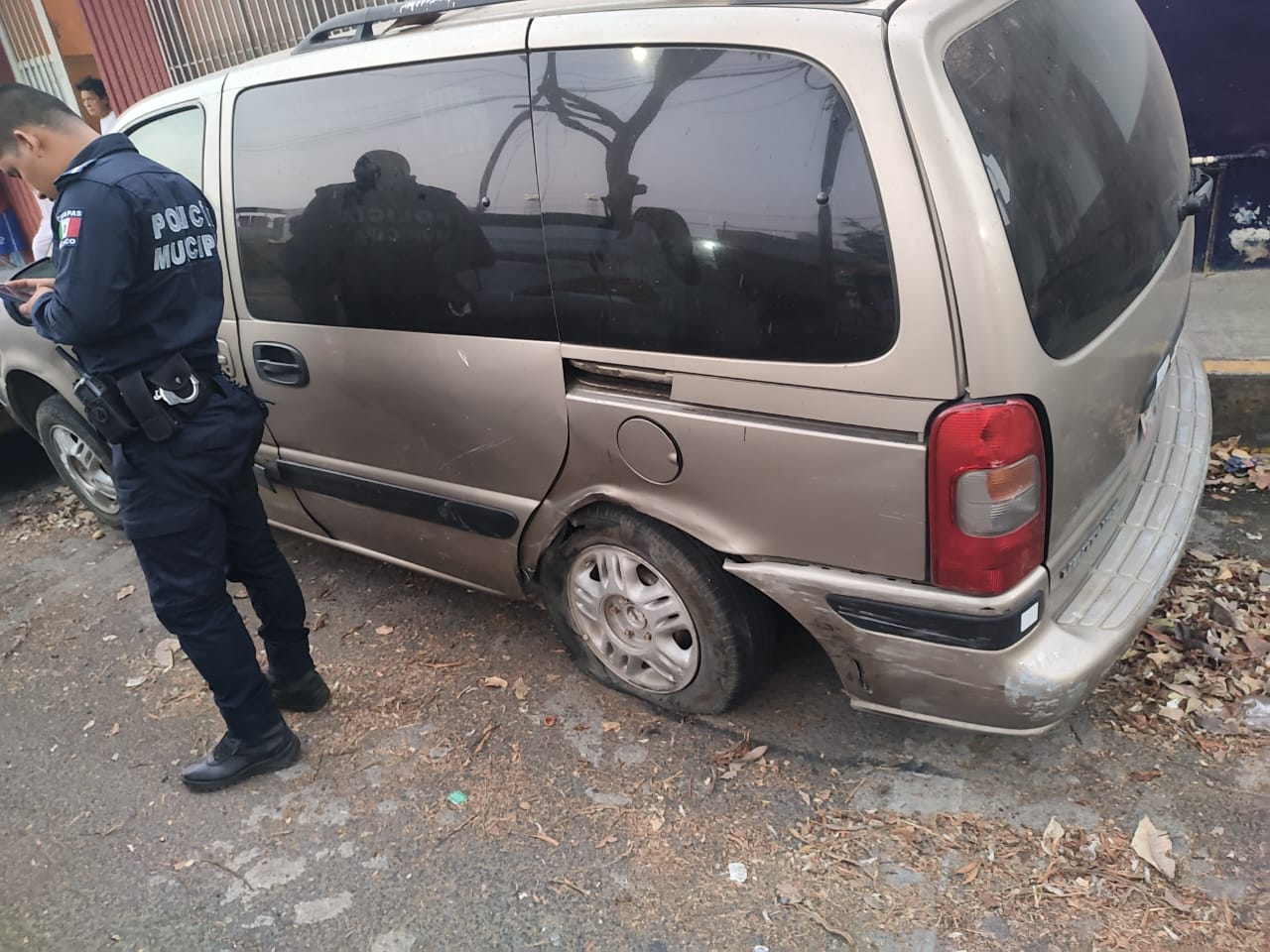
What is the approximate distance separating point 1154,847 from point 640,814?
1.24 m

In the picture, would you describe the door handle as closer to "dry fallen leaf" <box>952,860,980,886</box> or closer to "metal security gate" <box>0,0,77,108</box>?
"dry fallen leaf" <box>952,860,980,886</box>

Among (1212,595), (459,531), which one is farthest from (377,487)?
(1212,595)

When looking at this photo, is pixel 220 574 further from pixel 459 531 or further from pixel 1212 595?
pixel 1212 595

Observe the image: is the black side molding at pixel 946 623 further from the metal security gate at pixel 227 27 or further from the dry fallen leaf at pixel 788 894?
the metal security gate at pixel 227 27

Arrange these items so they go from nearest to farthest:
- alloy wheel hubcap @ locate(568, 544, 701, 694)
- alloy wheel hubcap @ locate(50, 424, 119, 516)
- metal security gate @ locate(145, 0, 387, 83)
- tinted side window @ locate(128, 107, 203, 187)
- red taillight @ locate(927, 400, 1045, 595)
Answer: red taillight @ locate(927, 400, 1045, 595), alloy wheel hubcap @ locate(568, 544, 701, 694), tinted side window @ locate(128, 107, 203, 187), alloy wheel hubcap @ locate(50, 424, 119, 516), metal security gate @ locate(145, 0, 387, 83)

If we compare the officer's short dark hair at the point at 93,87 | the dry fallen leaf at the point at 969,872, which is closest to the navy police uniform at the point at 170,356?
the dry fallen leaf at the point at 969,872

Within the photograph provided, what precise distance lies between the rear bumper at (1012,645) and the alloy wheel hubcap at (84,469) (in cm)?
330

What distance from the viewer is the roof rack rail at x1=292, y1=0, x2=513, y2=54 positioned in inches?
101

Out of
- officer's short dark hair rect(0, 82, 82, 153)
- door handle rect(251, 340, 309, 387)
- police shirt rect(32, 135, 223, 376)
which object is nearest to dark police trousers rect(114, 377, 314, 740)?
police shirt rect(32, 135, 223, 376)

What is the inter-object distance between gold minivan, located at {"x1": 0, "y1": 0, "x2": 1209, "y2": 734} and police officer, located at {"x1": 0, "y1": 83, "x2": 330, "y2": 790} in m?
0.42

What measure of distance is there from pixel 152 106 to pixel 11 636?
2.12 meters

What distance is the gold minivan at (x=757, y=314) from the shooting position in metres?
1.88

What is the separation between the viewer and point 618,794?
8.49ft

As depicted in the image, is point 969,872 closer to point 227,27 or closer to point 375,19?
point 375,19
